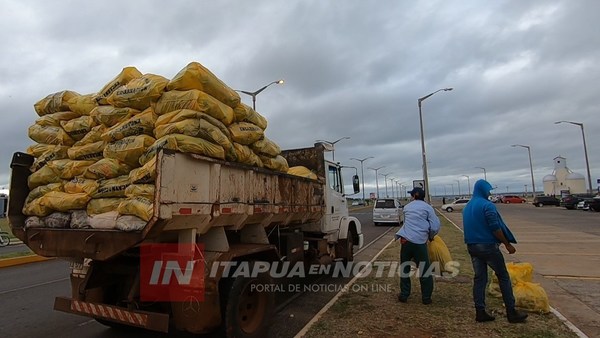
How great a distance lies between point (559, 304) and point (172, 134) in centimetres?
599

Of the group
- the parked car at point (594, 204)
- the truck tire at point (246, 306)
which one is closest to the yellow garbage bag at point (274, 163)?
the truck tire at point (246, 306)

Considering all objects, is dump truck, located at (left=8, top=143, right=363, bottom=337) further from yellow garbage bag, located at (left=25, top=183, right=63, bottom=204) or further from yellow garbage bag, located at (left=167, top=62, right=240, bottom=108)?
yellow garbage bag, located at (left=167, top=62, right=240, bottom=108)

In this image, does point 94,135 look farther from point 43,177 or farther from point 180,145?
point 180,145

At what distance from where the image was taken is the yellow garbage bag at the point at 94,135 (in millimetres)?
4870

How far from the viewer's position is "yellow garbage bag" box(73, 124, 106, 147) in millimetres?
4870

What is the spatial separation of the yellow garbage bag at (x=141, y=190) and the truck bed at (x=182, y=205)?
0.28 meters

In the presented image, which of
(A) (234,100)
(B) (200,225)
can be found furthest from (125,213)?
(A) (234,100)

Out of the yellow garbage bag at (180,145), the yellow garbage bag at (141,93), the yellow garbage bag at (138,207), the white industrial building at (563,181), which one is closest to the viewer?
the yellow garbage bag at (138,207)

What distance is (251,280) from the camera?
4.80m

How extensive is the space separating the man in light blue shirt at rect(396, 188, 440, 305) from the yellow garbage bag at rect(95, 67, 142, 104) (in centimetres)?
451

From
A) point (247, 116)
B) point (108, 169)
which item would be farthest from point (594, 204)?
point (108, 169)

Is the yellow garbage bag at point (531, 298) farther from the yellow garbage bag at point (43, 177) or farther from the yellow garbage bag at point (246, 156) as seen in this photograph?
the yellow garbage bag at point (43, 177)

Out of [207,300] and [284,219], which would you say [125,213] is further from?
[284,219]

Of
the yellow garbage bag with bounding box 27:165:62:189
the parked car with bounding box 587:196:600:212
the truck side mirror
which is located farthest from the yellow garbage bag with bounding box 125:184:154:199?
the parked car with bounding box 587:196:600:212
